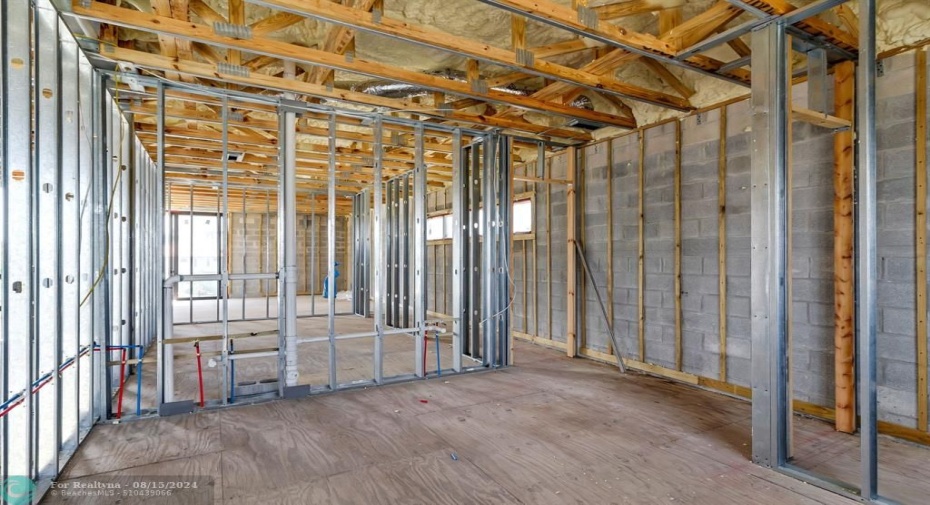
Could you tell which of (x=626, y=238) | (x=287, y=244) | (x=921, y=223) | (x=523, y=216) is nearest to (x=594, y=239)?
(x=626, y=238)

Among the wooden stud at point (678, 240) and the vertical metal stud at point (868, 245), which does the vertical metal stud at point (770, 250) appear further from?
the wooden stud at point (678, 240)

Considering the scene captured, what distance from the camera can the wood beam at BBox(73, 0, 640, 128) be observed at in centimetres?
279

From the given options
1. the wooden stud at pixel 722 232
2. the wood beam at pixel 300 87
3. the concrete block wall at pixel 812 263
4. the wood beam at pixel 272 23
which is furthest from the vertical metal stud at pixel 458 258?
the concrete block wall at pixel 812 263

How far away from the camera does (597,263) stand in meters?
5.54

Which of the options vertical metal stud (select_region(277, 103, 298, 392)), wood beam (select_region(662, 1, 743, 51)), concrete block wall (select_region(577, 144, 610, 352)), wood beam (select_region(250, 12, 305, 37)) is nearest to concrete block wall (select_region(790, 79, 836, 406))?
wood beam (select_region(662, 1, 743, 51))

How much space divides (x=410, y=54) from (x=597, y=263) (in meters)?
3.14

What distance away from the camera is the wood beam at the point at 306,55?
110 inches

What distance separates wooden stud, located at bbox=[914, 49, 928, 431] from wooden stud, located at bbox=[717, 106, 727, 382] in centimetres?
128

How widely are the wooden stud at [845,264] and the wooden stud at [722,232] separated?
873 mm

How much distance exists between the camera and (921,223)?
120 inches

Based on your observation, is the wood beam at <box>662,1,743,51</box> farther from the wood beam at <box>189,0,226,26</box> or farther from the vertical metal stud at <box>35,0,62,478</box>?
the vertical metal stud at <box>35,0,62,478</box>

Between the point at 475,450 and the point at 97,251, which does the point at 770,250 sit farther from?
the point at 97,251

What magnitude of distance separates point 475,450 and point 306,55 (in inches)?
119

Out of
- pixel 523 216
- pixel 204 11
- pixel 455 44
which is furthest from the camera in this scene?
pixel 523 216
